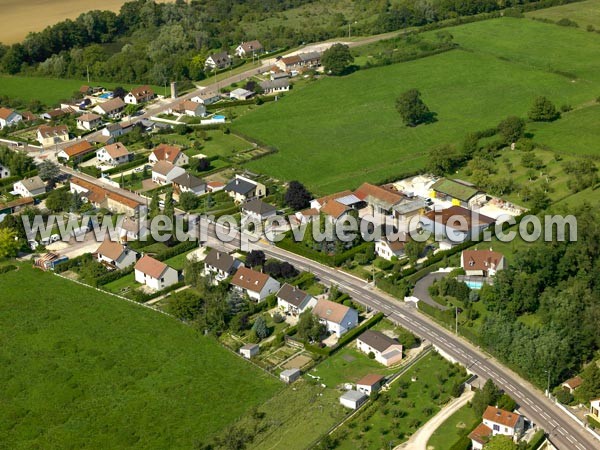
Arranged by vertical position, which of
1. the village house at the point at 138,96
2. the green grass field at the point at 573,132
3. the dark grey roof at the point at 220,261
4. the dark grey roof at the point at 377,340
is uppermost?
the village house at the point at 138,96

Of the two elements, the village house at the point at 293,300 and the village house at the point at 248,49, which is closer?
the village house at the point at 293,300

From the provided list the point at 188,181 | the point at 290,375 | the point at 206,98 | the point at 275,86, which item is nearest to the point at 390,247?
the point at 290,375

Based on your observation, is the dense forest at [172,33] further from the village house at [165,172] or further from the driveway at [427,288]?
the driveway at [427,288]

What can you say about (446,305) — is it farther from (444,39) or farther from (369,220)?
(444,39)

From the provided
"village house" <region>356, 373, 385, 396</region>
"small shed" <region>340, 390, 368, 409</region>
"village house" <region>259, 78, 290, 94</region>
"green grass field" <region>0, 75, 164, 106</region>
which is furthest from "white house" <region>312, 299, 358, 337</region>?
"green grass field" <region>0, 75, 164, 106</region>

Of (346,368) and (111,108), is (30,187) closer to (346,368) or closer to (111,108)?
(111,108)

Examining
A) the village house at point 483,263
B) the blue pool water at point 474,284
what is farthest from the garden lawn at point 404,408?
the village house at point 483,263
